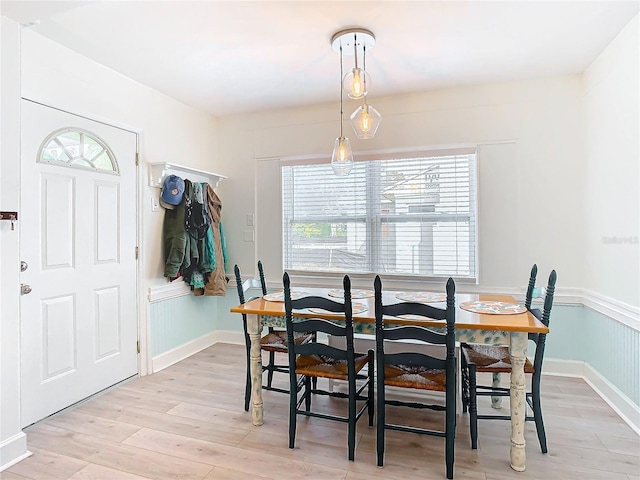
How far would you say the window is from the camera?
3562 mm

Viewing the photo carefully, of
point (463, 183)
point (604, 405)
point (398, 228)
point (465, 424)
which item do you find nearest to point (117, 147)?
point (398, 228)

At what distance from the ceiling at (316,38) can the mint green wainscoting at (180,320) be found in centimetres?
200

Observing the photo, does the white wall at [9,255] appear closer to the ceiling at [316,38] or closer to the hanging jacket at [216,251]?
the ceiling at [316,38]

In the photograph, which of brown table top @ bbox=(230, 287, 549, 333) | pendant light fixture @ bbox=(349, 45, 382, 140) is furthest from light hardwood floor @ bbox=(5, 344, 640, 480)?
pendant light fixture @ bbox=(349, 45, 382, 140)

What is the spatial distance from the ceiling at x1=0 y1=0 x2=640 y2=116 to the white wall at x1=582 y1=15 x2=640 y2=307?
0.53ft

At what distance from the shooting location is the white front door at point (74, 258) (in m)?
2.50

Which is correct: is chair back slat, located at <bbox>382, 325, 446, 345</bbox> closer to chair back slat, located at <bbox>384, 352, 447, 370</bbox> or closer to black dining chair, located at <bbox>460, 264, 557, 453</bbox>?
chair back slat, located at <bbox>384, 352, 447, 370</bbox>

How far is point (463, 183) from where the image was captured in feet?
11.6

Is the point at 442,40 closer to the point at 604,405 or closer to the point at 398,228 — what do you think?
the point at 398,228

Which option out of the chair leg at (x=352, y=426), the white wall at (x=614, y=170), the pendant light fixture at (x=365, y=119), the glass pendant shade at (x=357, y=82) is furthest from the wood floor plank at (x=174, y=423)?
the white wall at (x=614, y=170)

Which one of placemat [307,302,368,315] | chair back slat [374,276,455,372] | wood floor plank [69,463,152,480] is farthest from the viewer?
placemat [307,302,368,315]

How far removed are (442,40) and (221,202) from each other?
2.73 meters

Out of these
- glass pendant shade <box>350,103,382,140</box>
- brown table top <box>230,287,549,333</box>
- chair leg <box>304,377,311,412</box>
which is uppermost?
glass pendant shade <box>350,103,382,140</box>

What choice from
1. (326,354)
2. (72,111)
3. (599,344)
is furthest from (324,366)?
(72,111)
